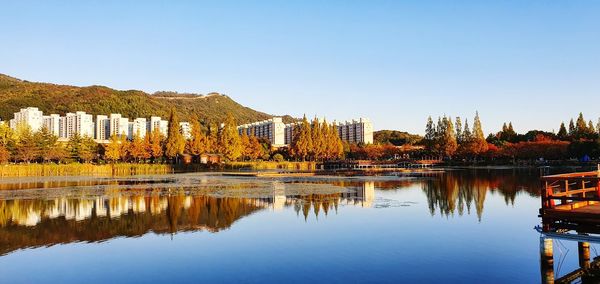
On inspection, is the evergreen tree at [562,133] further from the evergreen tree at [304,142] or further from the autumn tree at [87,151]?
the autumn tree at [87,151]

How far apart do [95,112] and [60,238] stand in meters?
169

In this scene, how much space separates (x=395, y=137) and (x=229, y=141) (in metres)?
102

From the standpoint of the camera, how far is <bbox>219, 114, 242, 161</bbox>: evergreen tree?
8194cm

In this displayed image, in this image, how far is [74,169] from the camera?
2394 inches

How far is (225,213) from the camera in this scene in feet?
68.5

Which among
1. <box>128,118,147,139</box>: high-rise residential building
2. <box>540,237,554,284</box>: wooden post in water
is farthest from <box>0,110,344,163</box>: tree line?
<box>540,237,554,284</box>: wooden post in water

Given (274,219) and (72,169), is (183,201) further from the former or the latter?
(72,169)

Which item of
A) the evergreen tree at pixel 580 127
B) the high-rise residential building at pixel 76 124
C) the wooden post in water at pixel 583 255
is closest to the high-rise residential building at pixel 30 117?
the high-rise residential building at pixel 76 124

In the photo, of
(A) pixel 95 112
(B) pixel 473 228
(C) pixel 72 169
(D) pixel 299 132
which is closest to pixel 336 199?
(B) pixel 473 228

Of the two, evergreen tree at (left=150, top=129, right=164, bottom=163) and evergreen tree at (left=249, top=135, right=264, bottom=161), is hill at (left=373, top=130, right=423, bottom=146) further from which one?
evergreen tree at (left=150, top=129, right=164, bottom=163)

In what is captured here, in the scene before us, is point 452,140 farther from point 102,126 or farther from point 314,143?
point 102,126

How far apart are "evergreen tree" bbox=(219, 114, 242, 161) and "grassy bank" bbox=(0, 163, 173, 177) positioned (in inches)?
528

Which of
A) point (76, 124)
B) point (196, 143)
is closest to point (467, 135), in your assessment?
point (196, 143)

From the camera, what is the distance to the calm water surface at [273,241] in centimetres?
1076
